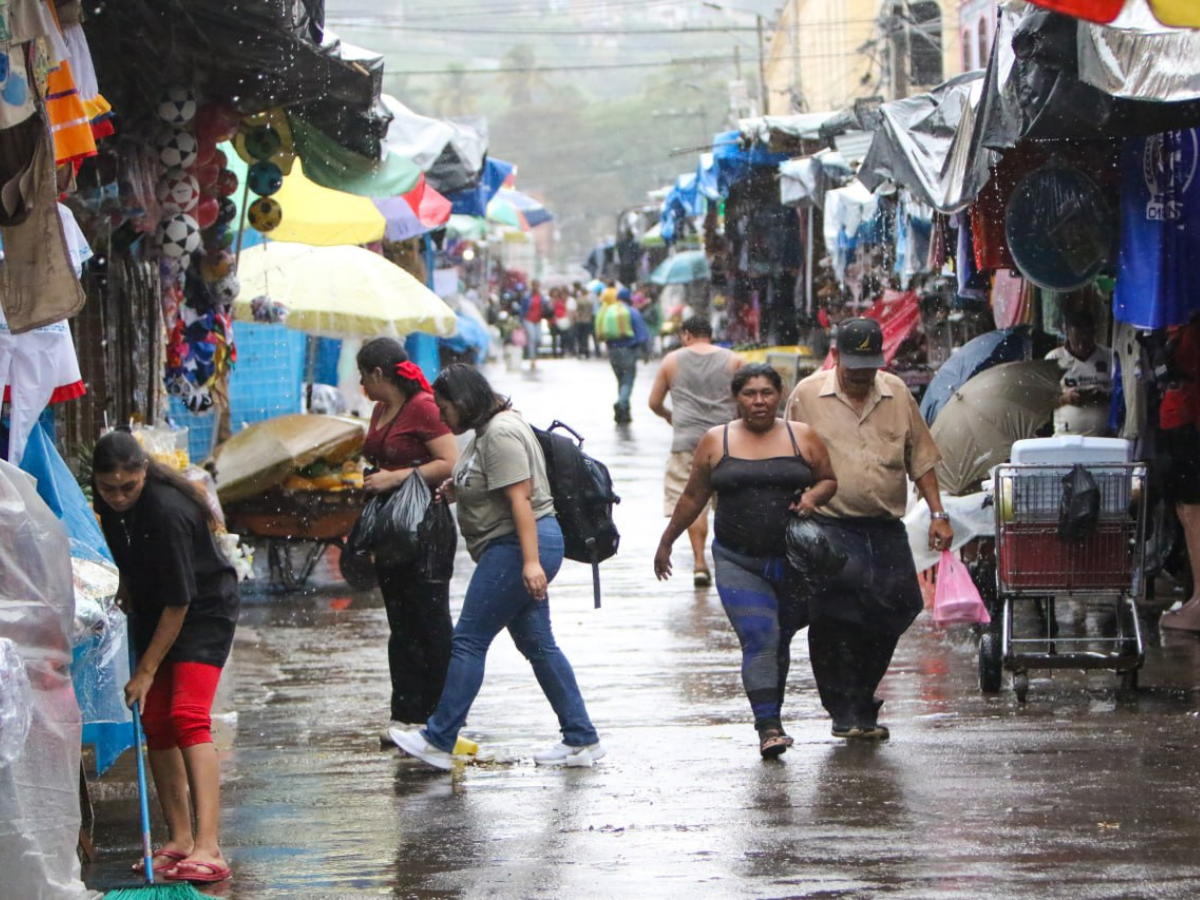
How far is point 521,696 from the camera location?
9438 millimetres

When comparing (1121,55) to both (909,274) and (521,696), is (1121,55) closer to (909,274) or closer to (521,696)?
(521,696)

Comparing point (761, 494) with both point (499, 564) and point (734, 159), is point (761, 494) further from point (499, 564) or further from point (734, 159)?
point (734, 159)

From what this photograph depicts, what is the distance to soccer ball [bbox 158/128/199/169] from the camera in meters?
9.78

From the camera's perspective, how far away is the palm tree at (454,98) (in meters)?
154

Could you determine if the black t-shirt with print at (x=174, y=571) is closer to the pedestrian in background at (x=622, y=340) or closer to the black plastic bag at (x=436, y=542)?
the black plastic bag at (x=436, y=542)

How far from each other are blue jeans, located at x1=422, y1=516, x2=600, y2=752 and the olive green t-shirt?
6 centimetres

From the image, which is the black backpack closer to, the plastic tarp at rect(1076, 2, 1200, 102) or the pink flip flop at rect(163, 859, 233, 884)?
the pink flip flop at rect(163, 859, 233, 884)

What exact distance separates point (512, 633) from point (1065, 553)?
267cm

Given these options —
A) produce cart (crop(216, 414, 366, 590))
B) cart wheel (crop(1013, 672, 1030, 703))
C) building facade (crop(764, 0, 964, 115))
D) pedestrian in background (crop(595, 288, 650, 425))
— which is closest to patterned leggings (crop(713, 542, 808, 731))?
cart wheel (crop(1013, 672, 1030, 703))

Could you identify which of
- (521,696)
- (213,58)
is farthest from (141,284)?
(521,696)

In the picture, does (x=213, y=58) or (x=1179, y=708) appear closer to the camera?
(x=1179, y=708)

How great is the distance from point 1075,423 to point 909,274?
199 inches

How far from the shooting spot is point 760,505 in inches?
304

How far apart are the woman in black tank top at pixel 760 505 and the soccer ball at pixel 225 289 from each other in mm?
4449
